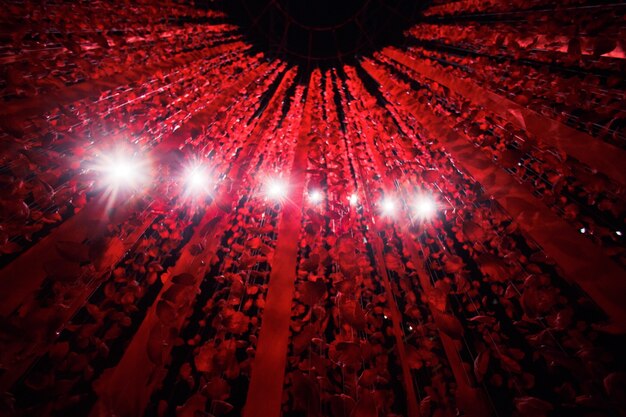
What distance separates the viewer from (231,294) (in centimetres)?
211

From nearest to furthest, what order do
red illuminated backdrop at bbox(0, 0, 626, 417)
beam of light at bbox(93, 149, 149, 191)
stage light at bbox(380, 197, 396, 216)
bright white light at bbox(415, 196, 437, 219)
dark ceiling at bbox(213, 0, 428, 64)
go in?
red illuminated backdrop at bbox(0, 0, 626, 417)
beam of light at bbox(93, 149, 149, 191)
bright white light at bbox(415, 196, 437, 219)
stage light at bbox(380, 197, 396, 216)
dark ceiling at bbox(213, 0, 428, 64)

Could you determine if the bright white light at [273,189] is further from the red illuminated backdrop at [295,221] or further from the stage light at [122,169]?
the stage light at [122,169]

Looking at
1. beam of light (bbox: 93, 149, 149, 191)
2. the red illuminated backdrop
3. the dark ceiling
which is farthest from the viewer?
the dark ceiling

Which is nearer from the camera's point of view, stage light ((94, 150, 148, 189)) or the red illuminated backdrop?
the red illuminated backdrop

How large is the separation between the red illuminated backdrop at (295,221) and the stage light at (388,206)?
0.09 feet

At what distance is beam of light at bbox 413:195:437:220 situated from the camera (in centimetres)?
307

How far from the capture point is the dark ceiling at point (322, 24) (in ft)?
15.9

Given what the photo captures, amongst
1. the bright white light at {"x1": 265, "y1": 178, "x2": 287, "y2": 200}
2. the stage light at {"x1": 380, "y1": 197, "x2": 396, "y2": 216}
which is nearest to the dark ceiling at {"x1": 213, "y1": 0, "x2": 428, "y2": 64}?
the bright white light at {"x1": 265, "y1": 178, "x2": 287, "y2": 200}

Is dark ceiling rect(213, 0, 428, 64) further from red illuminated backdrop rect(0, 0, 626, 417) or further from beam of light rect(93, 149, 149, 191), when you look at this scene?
beam of light rect(93, 149, 149, 191)

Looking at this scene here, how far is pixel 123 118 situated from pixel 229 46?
2.27m

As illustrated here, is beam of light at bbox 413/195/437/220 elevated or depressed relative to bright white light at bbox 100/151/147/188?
elevated

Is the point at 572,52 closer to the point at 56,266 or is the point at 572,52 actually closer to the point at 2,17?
the point at 56,266

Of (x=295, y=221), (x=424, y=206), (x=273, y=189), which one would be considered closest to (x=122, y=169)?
(x=295, y=221)

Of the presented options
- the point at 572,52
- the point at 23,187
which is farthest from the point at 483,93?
the point at 23,187
